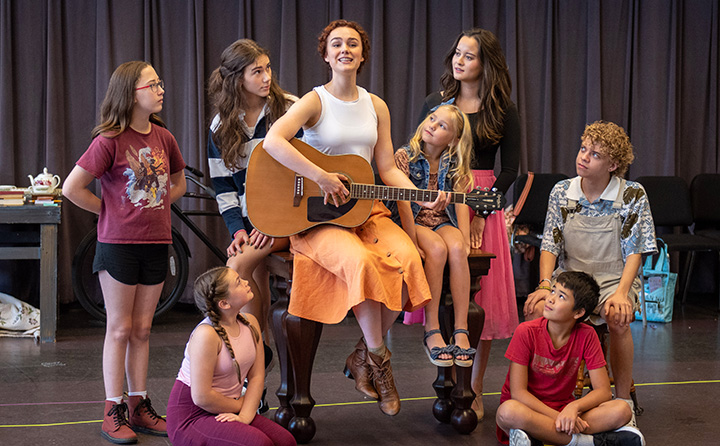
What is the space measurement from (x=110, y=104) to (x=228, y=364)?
3.79 feet

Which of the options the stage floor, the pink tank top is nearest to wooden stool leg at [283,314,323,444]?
the stage floor

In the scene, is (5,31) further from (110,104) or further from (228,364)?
(228,364)

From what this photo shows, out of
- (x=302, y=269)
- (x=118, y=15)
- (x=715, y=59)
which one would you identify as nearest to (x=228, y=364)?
(x=302, y=269)

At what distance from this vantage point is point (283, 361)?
3.13m

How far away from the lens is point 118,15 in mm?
5426

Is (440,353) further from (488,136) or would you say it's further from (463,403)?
(488,136)

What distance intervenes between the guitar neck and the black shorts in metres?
0.85

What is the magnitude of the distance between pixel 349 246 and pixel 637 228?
4.20 feet

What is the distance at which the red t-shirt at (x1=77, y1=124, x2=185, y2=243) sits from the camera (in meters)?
3.04

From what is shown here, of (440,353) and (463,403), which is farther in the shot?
(463,403)

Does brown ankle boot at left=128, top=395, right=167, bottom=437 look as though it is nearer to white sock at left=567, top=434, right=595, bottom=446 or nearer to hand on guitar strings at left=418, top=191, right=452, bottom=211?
hand on guitar strings at left=418, top=191, right=452, bottom=211

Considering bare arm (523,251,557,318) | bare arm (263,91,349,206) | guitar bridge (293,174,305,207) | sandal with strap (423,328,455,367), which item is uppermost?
bare arm (263,91,349,206)

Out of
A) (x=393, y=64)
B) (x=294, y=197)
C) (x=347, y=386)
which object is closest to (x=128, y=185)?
(x=294, y=197)

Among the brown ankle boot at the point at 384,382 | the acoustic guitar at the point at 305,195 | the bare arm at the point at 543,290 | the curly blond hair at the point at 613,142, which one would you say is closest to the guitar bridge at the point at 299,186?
the acoustic guitar at the point at 305,195
